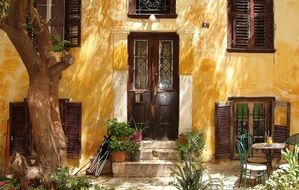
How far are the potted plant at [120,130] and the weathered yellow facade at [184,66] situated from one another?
437 millimetres

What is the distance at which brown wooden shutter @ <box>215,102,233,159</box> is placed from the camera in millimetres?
11180

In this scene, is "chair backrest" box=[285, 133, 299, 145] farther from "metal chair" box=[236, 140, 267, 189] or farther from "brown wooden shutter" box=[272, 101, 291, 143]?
"metal chair" box=[236, 140, 267, 189]

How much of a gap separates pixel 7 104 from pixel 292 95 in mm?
7066

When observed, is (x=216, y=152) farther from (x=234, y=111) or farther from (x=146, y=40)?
(x=146, y=40)

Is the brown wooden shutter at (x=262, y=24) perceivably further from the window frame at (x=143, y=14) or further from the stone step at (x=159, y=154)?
the stone step at (x=159, y=154)

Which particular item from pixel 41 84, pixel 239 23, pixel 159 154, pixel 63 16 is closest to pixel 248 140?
pixel 159 154

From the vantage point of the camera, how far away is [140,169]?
10.4 metres

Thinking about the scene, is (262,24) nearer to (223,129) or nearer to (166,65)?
(166,65)

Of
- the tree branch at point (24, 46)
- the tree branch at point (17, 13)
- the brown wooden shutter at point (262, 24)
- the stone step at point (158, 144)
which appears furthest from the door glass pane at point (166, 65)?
the tree branch at point (17, 13)

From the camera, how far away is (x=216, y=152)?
11195 mm

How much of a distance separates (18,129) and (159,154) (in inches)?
137

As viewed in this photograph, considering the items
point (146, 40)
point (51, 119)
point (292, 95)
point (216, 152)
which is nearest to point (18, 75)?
point (51, 119)

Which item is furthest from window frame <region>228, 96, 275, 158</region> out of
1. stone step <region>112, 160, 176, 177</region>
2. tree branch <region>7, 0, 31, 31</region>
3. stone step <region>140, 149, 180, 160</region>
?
tree branch <region>7, 0, 31, 31</region>

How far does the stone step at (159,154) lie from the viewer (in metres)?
10.8
